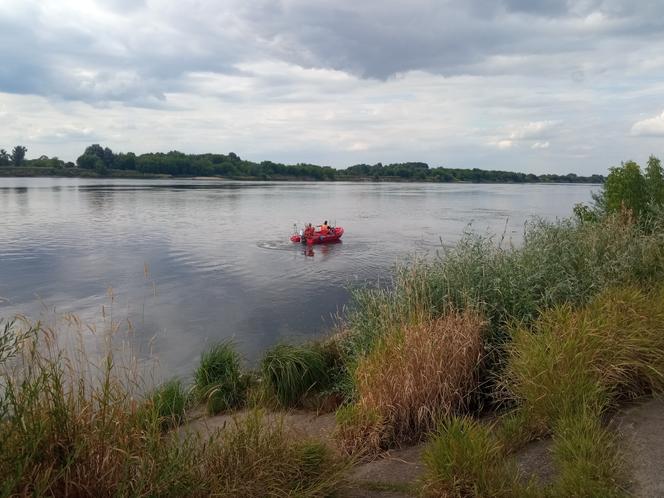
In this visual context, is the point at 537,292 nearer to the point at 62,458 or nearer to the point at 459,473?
the point at 459,473

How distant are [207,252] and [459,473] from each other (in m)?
27.6

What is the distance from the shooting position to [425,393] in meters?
6.25

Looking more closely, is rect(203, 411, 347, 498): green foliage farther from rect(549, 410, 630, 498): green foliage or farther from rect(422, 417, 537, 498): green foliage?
rect(549, 410, 630, 498): green foliage

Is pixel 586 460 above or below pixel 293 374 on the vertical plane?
above

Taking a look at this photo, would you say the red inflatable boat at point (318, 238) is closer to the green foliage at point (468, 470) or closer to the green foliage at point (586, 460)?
the green foliage at point (586, 460)

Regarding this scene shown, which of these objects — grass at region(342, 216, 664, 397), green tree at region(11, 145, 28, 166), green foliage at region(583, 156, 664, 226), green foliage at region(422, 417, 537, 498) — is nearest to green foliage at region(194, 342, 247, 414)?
grass at region(342, 216, 664, 397)

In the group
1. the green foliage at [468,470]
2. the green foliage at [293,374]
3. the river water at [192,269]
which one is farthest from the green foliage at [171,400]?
the green foliage at [468,470]

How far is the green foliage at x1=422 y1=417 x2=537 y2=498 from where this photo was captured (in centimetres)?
418

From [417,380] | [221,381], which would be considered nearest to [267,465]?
[417,380]

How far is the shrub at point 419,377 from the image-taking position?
613 cm

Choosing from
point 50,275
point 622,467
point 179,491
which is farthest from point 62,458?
point 50,275

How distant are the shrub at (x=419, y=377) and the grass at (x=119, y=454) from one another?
1.36 m

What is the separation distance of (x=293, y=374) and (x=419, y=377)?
358cm

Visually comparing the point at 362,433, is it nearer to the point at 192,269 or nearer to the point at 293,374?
the point at 293,374
